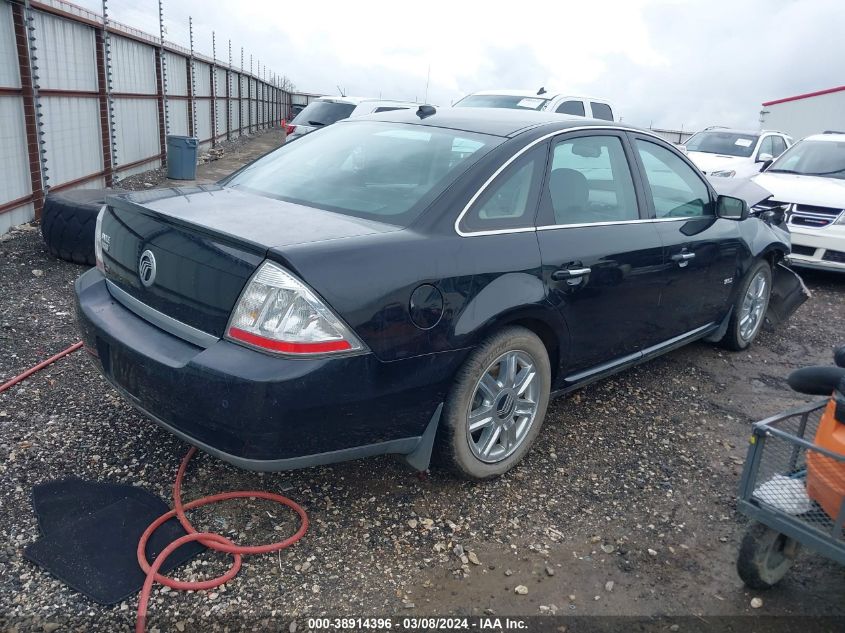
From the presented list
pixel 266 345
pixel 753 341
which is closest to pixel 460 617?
pixel 266 345

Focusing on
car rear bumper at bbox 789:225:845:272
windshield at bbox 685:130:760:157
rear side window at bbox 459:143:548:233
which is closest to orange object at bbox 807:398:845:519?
rear side window at bbox 459:143:548:233

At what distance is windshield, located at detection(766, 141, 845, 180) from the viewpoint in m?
8.38

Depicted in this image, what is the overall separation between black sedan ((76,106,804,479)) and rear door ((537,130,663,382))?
13mm

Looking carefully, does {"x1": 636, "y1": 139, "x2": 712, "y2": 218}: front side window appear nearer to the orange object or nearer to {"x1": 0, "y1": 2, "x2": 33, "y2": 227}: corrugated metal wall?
the orange object

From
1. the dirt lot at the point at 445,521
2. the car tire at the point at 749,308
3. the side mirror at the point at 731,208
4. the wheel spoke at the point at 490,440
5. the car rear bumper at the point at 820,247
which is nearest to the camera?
the dirt lot at the point at 445,521

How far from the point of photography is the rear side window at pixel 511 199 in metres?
2.91

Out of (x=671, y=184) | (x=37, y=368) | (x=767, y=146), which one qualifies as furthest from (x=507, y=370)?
(x=767, y=146)

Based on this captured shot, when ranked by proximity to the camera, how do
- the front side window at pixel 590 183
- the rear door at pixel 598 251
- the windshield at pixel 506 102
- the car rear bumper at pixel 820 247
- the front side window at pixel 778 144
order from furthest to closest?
the front side window at pixel 778 144 < the windshield at pixel 506 102 < the car rear bumper at pixel 820 247 < the front side window at pixel 590 183 < the rear door at pixel 598 251

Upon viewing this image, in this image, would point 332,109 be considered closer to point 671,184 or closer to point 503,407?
point 671,184

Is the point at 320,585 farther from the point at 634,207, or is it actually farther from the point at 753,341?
the point at 753,341

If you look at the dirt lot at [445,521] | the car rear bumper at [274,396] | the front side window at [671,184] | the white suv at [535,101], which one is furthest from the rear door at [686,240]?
the white suv at [535,101]

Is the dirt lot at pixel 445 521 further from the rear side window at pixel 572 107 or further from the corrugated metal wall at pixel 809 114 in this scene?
the corrugated metal wall at pixel 809 114

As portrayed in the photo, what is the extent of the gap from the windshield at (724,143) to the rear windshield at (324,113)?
665 cm

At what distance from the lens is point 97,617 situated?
7.38ft
